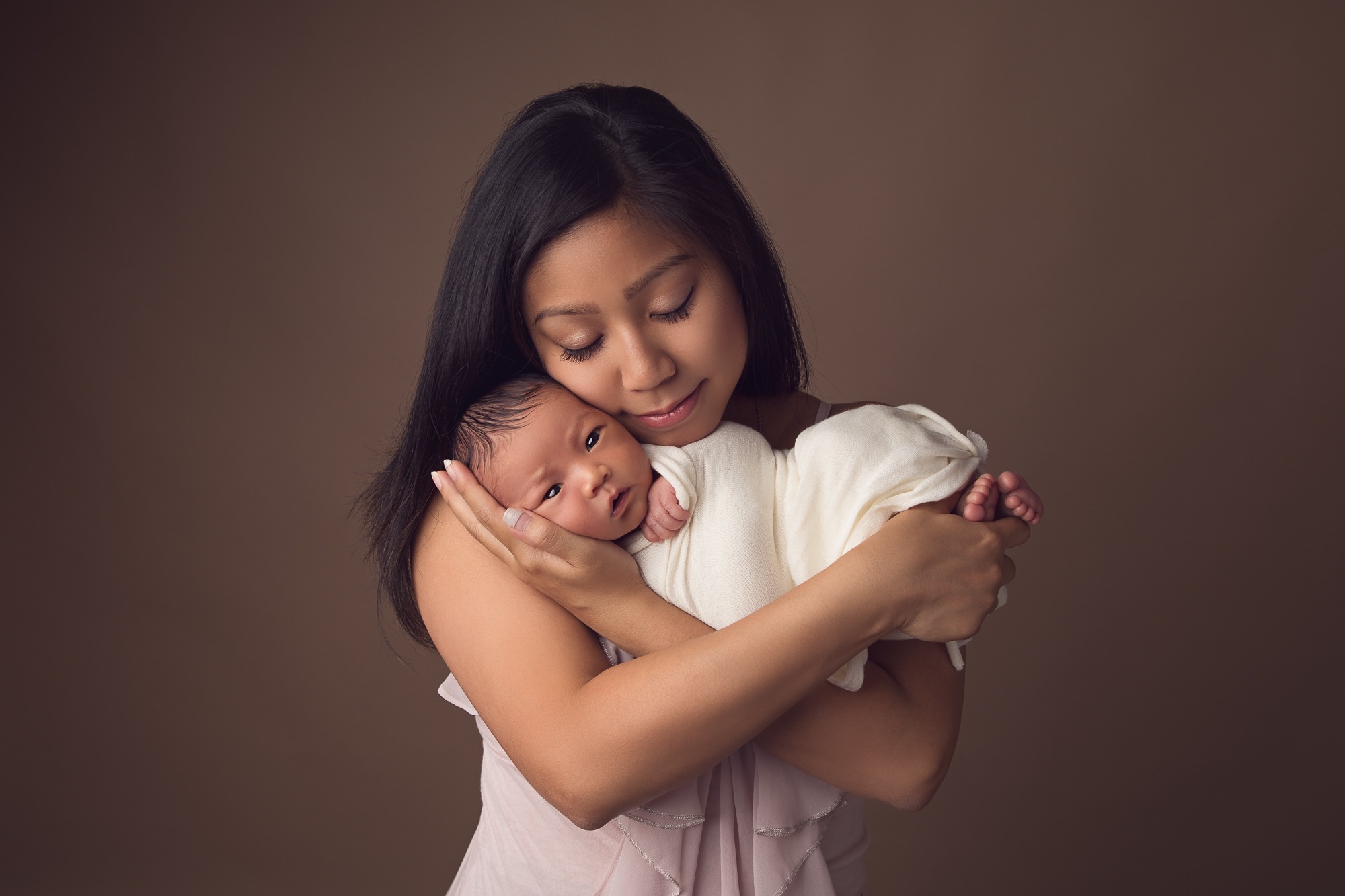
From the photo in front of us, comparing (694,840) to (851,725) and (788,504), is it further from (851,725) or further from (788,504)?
(788,504)

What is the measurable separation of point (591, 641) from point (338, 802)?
235 cm

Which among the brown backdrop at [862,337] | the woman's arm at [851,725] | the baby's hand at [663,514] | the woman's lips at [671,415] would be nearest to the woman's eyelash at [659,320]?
the woman's lips at [671,415]

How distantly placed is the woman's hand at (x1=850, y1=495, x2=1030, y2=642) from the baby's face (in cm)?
36

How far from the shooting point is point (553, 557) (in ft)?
4.73

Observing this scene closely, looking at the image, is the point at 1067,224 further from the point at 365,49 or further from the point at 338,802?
the point at 338,802

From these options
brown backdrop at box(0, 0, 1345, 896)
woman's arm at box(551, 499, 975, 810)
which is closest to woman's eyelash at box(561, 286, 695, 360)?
woman's arm at box(551, 499, 975, 810)

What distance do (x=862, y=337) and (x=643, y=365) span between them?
67.4 inches

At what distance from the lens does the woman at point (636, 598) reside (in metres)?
1.34

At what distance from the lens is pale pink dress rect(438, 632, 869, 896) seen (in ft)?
5.26

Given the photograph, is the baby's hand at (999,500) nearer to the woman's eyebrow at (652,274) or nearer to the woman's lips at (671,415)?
the woman's lips at (671,415)

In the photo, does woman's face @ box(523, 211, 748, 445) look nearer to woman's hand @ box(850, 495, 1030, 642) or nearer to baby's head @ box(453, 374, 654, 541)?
baby's head @ box(453, 374, 654, 541)

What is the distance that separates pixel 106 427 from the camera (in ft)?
10.6

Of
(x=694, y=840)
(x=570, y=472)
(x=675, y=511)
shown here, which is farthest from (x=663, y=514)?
(x=694, y=840)

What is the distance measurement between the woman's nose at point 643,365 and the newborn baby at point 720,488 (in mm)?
92
